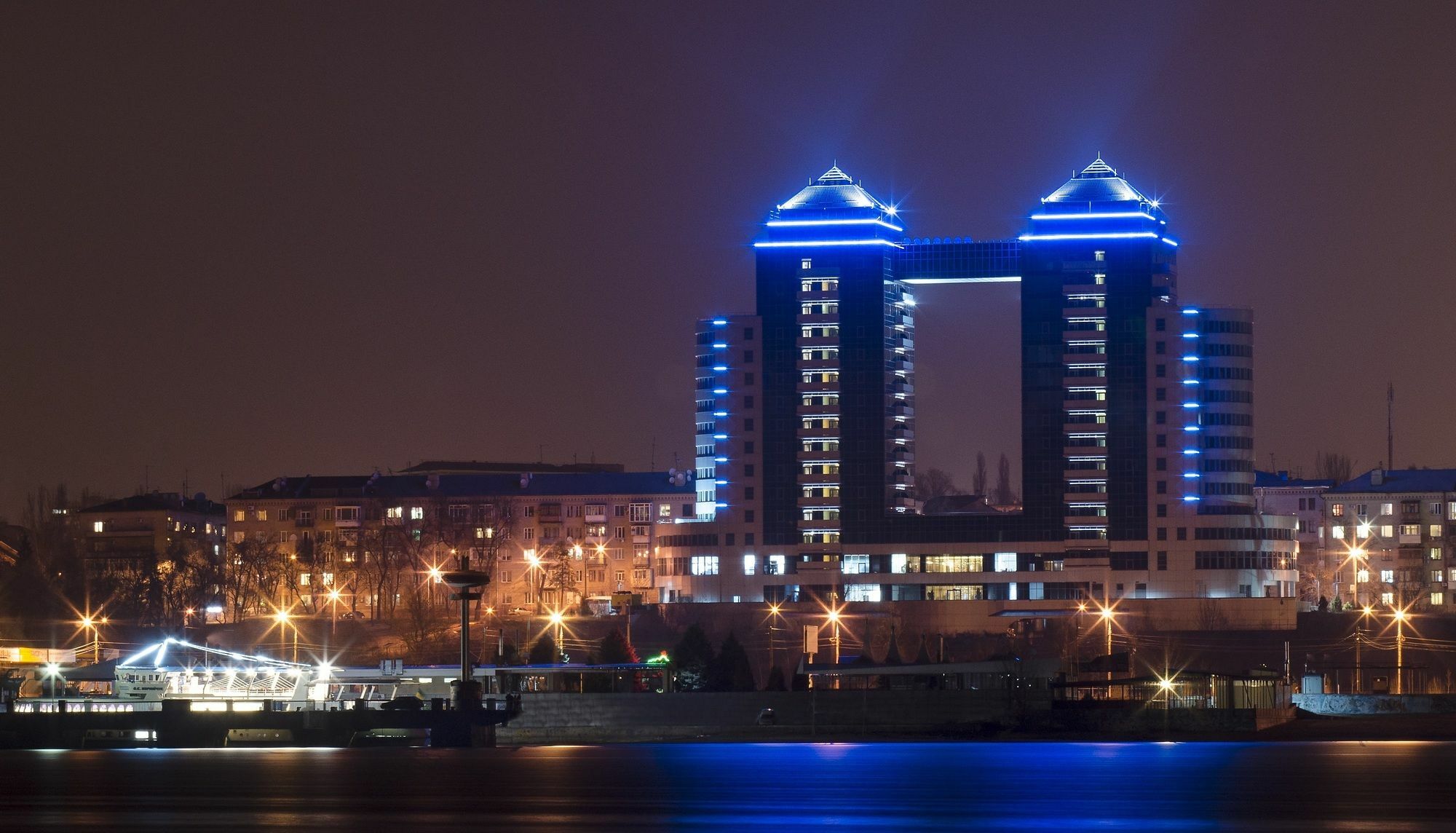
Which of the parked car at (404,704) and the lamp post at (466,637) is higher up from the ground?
the lamp post at (466,637)

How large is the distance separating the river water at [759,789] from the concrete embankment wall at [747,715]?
1664 cm

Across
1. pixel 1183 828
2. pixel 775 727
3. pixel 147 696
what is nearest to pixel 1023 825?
pixel 1183 828

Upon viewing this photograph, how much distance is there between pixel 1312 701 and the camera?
427 ft

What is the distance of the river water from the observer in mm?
63500

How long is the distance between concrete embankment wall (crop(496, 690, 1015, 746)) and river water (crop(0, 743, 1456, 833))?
16.6 metres

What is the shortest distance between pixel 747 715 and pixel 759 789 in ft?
156

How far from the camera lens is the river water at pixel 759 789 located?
6350 cm

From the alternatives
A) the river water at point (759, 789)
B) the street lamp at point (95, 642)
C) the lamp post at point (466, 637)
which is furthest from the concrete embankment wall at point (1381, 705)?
the street lamp at point (95, 642)

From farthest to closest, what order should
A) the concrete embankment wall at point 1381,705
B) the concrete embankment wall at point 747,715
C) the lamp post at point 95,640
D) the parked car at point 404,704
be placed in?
the lamp post at point 95,640
the concrete embankment wall at point 1381,705
the concrete embankment wall at point 747,715
the parked car at point 404,704

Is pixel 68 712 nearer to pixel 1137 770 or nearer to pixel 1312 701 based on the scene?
pixel 1137 770

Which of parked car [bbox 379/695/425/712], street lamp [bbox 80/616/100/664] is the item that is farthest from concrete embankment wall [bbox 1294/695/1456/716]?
street lamp [bbox 80/616/100/664]

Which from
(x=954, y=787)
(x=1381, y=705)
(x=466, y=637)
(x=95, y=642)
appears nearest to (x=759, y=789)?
(x=954, y=787)

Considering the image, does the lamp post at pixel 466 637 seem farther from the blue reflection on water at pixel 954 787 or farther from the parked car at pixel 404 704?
the blue reflection on water at pixel 954 787

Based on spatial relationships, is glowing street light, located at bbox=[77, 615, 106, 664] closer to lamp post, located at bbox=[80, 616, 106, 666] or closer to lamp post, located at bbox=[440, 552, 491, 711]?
lamp post, located at bbox=[80, 616, 106, 666]
